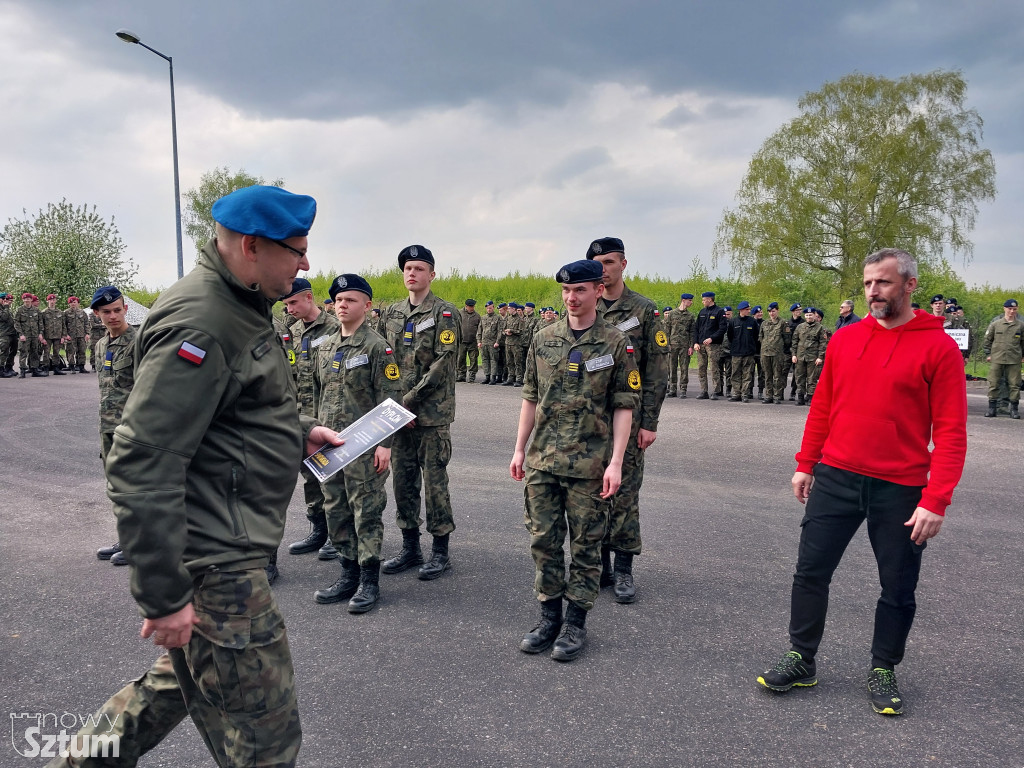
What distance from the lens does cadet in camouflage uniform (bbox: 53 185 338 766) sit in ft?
5.83

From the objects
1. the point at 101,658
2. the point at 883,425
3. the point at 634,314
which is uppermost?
the point at 634,314

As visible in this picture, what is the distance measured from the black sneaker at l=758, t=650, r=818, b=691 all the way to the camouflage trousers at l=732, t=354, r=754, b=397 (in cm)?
1300

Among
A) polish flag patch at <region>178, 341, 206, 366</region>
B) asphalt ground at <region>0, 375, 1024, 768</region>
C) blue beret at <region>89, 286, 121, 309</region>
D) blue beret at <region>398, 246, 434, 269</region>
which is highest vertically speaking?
blue beret at <region>398, 246, 434, 269</region>

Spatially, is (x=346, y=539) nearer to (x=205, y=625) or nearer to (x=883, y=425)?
(x=205, y=625)

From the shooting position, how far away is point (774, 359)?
1555 cm

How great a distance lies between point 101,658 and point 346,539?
149 centimetres

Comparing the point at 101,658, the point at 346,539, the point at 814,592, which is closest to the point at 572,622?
Answer: the point at 814,592

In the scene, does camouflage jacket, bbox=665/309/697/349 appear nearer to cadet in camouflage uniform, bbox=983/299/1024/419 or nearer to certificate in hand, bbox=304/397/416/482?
cadet in camouflage uniform, bbox=983/299/1024/419

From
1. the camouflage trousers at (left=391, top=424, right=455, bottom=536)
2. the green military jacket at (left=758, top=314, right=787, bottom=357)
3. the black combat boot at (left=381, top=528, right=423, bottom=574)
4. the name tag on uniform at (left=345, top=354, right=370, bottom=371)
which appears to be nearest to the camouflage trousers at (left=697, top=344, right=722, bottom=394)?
the green military jacket at (left=758, top=314, right=787, bottom=357)

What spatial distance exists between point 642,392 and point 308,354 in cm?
269

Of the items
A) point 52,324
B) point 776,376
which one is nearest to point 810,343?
point 776,376

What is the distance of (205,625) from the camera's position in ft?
6.41

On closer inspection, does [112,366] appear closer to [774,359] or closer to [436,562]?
[436,562]

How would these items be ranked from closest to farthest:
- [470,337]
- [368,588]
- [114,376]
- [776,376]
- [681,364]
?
[368,588] < [114,376] < [776,376] < [681,364] < [470,337]
